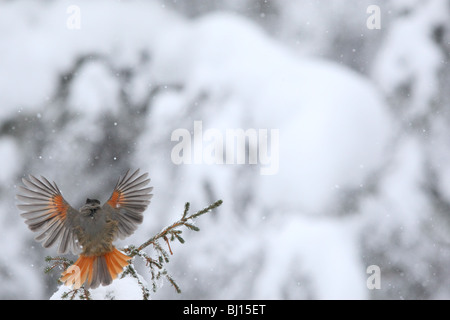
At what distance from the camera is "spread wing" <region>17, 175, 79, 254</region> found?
1446mm

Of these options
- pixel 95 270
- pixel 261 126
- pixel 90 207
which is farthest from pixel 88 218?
pixel 261 126

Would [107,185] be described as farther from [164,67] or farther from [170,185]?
[164,67]

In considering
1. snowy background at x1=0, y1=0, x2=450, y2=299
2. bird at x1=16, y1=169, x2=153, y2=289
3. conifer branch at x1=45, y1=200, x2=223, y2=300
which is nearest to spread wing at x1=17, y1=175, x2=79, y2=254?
bird at x1=16, y1=169, x2=153, y2=289

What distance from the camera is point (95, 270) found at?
1.38 meters

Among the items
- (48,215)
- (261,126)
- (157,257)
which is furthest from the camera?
(261,126)

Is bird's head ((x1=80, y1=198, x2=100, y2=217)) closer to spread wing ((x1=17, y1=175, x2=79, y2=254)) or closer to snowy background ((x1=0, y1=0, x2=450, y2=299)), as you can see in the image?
spread wing ((x1=17, y1=175, x2=79, y2=254))

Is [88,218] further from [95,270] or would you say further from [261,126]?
[261,126]

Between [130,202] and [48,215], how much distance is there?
0.74 ft

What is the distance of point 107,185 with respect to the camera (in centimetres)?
1238

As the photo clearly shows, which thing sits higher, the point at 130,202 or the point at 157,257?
the point at 130,202

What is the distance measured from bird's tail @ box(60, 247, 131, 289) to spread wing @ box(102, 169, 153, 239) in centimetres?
9

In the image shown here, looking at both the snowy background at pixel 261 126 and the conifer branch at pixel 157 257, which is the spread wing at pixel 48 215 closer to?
the conifer branch at pixel 157 257

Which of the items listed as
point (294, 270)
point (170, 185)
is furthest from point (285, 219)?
point (170, 185)
